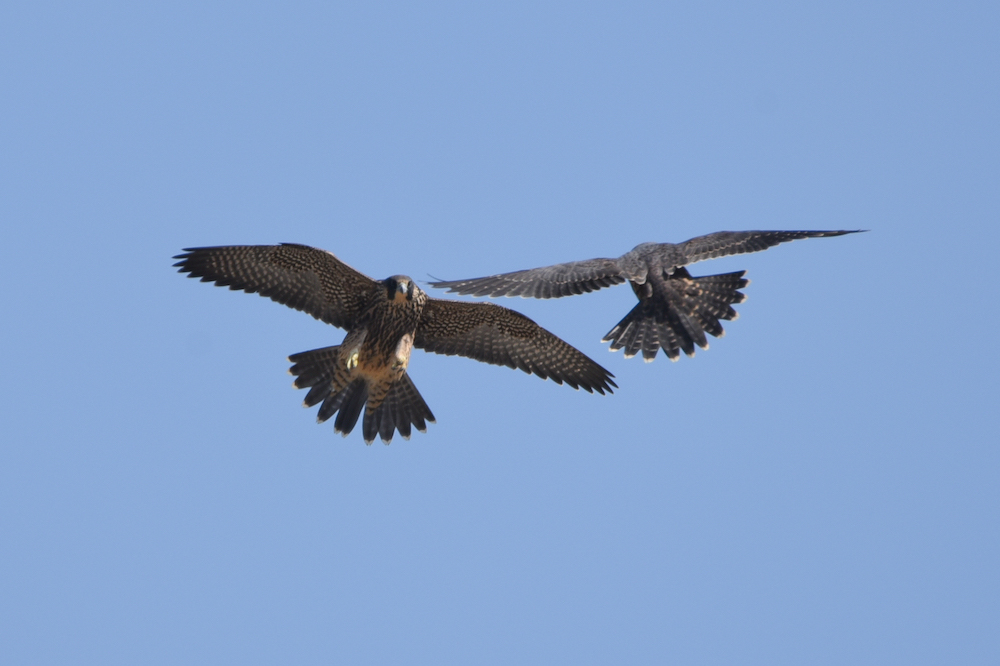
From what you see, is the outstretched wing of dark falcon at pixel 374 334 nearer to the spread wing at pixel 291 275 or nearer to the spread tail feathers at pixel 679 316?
the spread wing at pixel 291 275

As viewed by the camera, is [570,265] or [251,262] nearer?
[251,262]

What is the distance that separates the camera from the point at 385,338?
1105 centimetres

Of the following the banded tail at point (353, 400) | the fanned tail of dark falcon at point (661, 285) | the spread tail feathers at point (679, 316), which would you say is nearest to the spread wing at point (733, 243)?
the fanned tail of dark falcon at point (661, 285)

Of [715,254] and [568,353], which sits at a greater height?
[715,254]

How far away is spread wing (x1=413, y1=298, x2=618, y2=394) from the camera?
37.0 feet

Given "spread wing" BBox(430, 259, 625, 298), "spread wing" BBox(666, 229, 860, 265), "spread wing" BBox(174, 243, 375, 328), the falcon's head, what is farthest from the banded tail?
"spread wing" BBox(666, 229, 860, 265)

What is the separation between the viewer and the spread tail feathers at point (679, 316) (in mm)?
11953

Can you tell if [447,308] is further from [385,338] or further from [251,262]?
[251,262]

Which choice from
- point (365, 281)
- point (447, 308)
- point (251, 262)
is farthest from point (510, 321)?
point (251, 262)

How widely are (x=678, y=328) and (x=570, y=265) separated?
1.25 meters

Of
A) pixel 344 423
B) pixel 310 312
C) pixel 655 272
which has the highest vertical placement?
pixel 655 272

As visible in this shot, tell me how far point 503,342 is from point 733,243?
2258mm

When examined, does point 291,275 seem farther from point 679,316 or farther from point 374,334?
point 679,316

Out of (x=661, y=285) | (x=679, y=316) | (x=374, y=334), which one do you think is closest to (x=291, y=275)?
(x=374, y=334)
